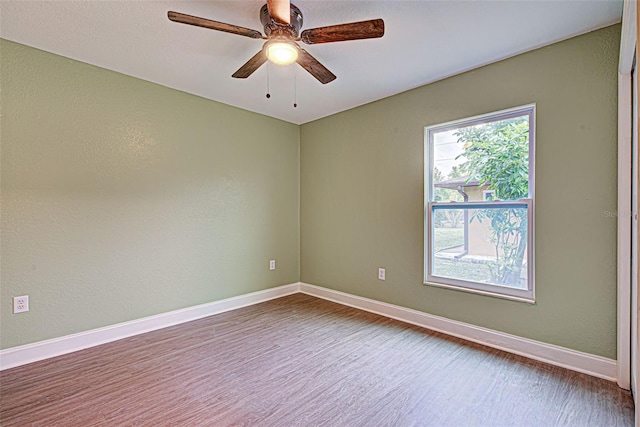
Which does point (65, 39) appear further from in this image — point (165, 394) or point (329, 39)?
point (165, 394)

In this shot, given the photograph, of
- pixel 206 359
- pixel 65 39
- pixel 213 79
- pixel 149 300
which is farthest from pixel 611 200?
pixel 65 39

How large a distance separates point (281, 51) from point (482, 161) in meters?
1.98

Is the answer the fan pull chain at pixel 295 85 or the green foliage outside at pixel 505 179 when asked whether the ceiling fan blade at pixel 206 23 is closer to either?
the fan pull chain at pixel 295 85

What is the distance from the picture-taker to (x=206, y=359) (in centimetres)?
239

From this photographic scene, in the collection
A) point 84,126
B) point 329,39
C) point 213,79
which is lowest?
point 84,126

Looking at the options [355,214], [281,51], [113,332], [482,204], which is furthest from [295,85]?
[113,332]

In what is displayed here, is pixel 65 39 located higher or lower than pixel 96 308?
higher

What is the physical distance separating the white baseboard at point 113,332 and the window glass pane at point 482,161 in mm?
2587

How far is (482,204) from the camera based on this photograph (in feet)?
8.84

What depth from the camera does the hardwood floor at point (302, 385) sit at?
1.72m

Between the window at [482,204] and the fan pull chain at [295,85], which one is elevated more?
the fan pull chain at [295,85]

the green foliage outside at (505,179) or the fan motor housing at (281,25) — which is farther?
the green foliage outside at (505,179)

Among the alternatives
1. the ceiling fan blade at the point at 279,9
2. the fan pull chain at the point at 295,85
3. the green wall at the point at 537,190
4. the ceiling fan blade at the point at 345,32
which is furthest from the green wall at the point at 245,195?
the ceiling fan blade at the point at 279,9

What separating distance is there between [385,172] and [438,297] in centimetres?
142
